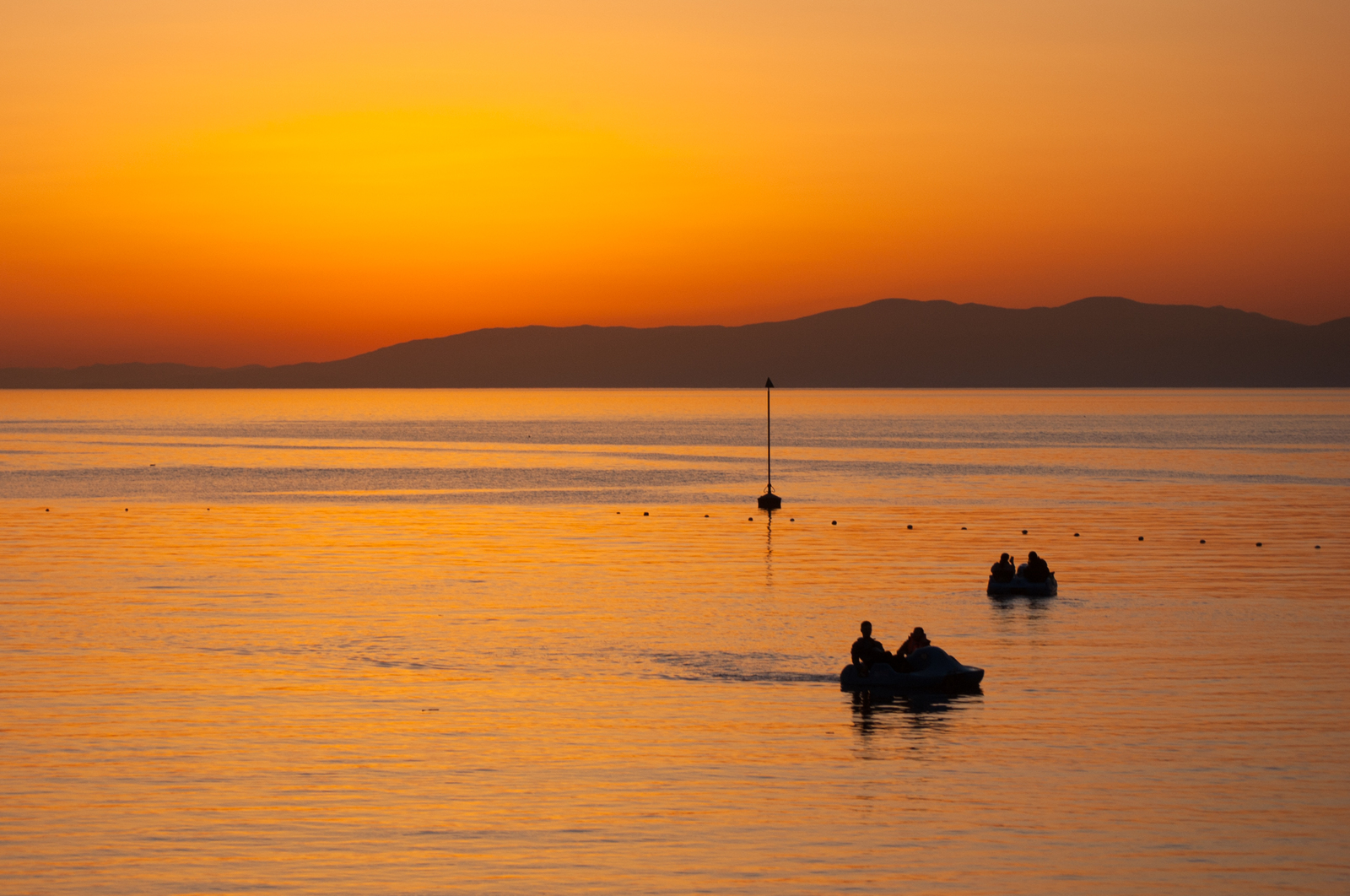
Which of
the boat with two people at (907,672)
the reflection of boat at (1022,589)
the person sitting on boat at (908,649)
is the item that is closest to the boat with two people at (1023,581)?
the reflection of boat at (1022,589)

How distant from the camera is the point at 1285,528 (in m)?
78.2

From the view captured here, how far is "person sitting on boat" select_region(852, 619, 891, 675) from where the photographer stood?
34.2 meters

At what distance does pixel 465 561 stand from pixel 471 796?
130 ft

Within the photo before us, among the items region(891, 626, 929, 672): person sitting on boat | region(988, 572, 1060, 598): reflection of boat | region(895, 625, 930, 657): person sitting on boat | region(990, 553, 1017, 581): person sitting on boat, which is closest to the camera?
region(891, 626, 929, 672): person sitting on boat

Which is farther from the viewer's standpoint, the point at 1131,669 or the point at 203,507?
the point at 203,507

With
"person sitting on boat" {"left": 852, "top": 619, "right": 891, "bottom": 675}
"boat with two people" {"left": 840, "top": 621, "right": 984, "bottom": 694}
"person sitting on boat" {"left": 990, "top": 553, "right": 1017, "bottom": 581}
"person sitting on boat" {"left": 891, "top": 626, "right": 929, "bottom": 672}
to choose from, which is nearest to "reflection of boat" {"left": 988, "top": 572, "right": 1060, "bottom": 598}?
"person sitting on boat" {"left": 990, "top": 553, "right": 1017, "bottom": 581}

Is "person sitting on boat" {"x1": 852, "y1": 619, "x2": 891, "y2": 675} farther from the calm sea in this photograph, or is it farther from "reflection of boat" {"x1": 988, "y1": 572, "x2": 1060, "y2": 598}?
"reflection of boat" {"x1": 988, "y1": 572, "x2": 1060, "y2": 598}

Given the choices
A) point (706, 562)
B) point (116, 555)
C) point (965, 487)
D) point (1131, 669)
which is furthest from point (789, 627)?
point (965, 487)

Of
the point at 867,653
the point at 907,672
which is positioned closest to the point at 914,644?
the point at 907,672

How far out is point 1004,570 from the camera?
51.4 metres

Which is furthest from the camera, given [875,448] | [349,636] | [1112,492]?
[875,448]

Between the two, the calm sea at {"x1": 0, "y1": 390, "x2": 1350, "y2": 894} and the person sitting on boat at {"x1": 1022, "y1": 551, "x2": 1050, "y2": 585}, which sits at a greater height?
the person sitting on boat at {"x1": 1022, "y1": 551, "x2": 1050, "y2": 585}

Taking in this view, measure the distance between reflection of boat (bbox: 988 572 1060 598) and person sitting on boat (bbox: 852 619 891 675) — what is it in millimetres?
17539

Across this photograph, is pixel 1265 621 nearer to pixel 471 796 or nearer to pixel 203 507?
pixel 471 796
